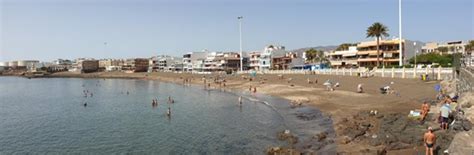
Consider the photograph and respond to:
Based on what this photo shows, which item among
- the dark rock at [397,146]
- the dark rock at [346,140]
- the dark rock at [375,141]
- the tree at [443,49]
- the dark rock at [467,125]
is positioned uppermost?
the tree at [443,49]

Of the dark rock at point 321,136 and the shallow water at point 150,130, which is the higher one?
the dark rock at point 321,136

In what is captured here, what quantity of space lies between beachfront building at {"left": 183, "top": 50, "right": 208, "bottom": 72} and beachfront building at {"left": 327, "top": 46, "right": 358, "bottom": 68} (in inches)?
2869

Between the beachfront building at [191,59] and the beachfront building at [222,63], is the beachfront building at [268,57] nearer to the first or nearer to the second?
the beachfront building at [222,63]

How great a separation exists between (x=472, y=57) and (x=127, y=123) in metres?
38.6

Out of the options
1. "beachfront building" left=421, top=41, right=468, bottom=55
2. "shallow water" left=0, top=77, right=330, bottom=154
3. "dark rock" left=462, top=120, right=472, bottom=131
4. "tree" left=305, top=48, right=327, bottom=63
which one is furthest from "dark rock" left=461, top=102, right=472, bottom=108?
"tree" left=305, top=48, right=327, bottom=63

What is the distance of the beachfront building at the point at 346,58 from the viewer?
328ft

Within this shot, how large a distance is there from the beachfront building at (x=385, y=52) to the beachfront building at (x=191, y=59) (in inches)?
3388

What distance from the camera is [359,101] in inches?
1601

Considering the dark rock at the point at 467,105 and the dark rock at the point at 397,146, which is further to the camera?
the dark rock at the point at 467,105

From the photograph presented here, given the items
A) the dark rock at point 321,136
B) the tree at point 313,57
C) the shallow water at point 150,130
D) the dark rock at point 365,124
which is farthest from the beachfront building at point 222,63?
the dark rock at point 321,136

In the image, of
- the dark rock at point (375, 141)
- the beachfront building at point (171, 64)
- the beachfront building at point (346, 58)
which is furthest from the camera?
the beachfront building at point (171, 64)

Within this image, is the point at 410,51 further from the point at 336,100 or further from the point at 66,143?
the point at 66,143

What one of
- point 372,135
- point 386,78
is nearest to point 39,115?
point 372,135

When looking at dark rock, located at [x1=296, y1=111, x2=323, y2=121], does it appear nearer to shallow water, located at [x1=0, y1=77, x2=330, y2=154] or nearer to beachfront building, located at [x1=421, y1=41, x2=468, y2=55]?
shallow water, located at [x1=0, y1=77, x2=330, y2=154]
